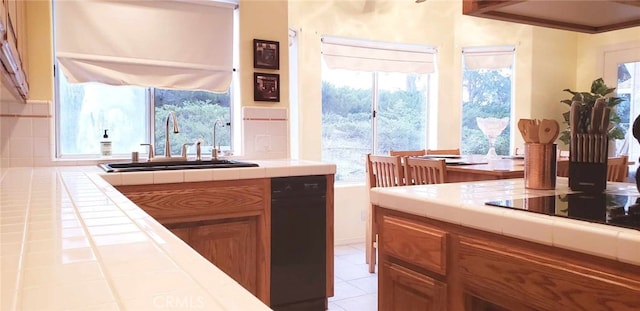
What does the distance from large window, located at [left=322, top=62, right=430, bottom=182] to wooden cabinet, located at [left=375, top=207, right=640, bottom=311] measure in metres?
3.02

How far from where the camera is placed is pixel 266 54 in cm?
325

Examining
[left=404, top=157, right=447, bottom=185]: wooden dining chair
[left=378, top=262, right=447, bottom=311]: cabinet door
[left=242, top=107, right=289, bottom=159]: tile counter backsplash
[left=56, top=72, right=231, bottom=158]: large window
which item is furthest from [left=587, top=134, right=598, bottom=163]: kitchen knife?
[left=56, top=72, right=231, bottom=158]: large window

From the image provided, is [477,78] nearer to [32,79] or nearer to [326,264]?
[326,264]

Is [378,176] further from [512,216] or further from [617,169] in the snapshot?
[512,216]

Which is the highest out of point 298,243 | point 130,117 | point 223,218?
point 130,117

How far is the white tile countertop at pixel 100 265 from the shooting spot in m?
0.53

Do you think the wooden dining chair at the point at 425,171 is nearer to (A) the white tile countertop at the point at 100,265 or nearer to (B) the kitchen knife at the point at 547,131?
(B) the kitchen knife at the point at 547,131

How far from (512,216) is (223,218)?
165 cm

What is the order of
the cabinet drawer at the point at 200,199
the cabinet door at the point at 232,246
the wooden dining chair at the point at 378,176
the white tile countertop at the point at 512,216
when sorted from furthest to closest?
the wooden dining chair at the point at 378,176, the cabinet door at the point at 232,246, the cabinet drawer at the point at 200,199, the white tile countertop at the point at 512,216

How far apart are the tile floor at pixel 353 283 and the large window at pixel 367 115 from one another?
0.87 metres

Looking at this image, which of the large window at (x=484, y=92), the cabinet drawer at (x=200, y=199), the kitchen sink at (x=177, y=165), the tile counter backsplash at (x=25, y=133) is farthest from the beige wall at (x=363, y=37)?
the cabinet drawer at (x=200, y=199)

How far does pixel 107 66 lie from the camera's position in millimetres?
2895

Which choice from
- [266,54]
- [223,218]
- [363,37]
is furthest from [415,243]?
[363,37]

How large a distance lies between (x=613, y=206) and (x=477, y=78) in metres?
4.26
